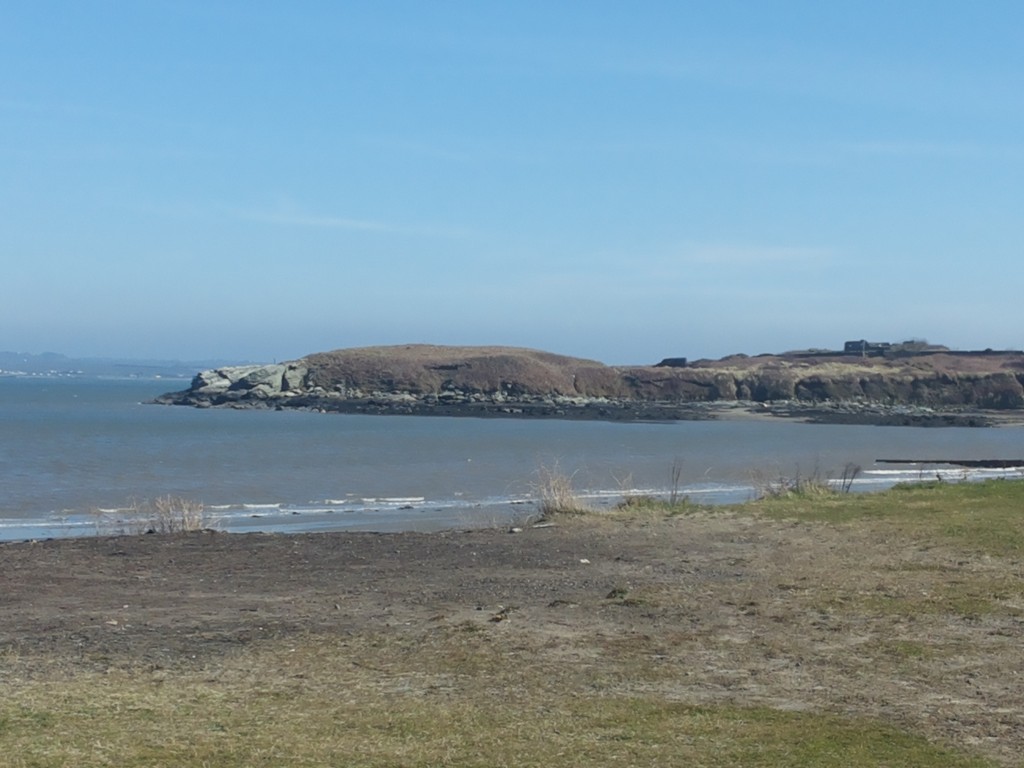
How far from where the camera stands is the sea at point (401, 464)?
2728cm

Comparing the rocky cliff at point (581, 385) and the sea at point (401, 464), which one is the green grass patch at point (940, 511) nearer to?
the sea at point (401, 464)

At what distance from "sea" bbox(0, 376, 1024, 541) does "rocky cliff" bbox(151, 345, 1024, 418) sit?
15611mm

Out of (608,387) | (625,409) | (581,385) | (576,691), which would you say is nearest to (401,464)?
(576,691)

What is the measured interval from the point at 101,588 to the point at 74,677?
4356mm

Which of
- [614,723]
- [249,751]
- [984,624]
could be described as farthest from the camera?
[984,624]

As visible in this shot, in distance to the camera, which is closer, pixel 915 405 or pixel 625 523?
pixel 625 523

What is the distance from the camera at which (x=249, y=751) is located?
7.02m

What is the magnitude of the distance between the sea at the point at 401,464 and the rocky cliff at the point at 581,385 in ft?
51.2

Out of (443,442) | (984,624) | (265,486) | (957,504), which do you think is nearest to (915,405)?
(443,442)

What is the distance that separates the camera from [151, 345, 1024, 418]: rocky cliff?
4011 inches

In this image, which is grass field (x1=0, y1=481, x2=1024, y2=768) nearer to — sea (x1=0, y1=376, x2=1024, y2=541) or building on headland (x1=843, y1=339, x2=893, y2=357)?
sea (x1=0, y1=376, x2=1024, y2=541)

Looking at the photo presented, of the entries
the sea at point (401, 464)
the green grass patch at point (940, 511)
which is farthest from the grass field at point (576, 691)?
the sea at point (401, 464)

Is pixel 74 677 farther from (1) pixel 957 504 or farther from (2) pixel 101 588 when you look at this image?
(1) pixel 957 504

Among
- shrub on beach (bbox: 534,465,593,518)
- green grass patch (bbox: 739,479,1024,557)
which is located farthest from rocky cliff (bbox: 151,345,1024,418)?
shrub on beach (bbox: 534,465,593,518)
